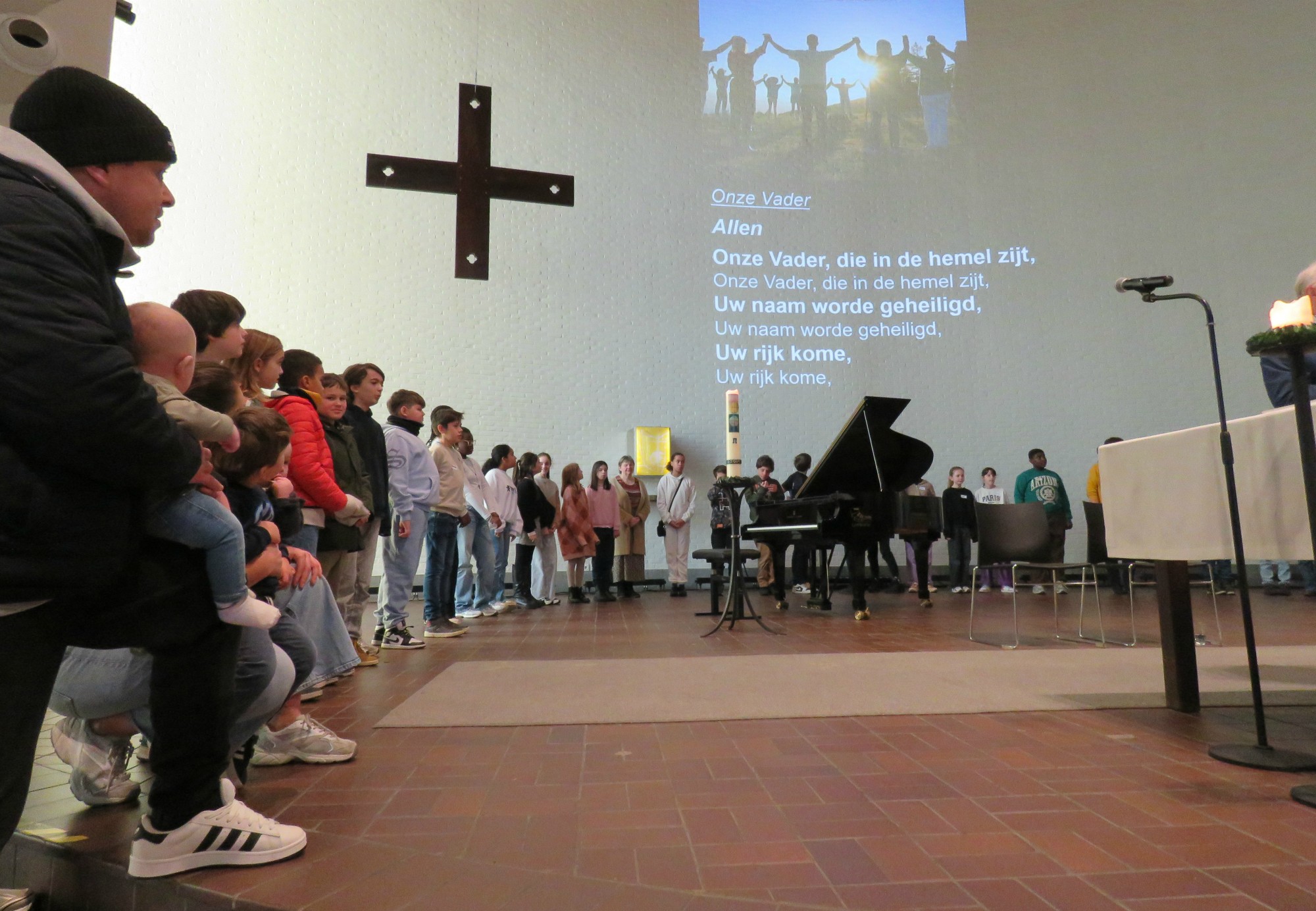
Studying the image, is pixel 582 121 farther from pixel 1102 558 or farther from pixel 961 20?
pixel 1102 558

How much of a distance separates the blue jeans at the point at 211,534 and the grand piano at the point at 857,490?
13.5 feet

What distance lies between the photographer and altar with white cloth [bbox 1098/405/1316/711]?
81.4 inches

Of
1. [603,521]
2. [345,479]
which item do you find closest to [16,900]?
[345,479]

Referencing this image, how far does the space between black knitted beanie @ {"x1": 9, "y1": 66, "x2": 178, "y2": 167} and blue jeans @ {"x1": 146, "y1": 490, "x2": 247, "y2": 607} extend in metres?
0.51

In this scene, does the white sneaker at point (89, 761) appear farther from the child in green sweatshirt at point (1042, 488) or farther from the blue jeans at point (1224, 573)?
Answer: the blue jeans at point (1224, 573)

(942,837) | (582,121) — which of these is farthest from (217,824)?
(582,121)

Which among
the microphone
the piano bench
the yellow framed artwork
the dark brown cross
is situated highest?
the dark brown cross

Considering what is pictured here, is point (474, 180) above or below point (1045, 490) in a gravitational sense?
above

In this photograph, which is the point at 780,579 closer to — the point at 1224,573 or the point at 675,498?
the point at 675,498

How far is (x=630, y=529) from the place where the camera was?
26.3ft

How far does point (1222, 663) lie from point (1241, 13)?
949 centimetres

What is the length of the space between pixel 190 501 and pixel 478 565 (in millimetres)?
5072

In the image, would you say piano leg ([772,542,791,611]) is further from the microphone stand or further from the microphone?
the microphone stand

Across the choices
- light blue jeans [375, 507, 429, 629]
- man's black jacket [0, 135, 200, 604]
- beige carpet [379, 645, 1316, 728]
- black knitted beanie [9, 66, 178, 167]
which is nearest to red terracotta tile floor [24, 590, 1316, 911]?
beige carpet [379, 645, 1316, 728]
